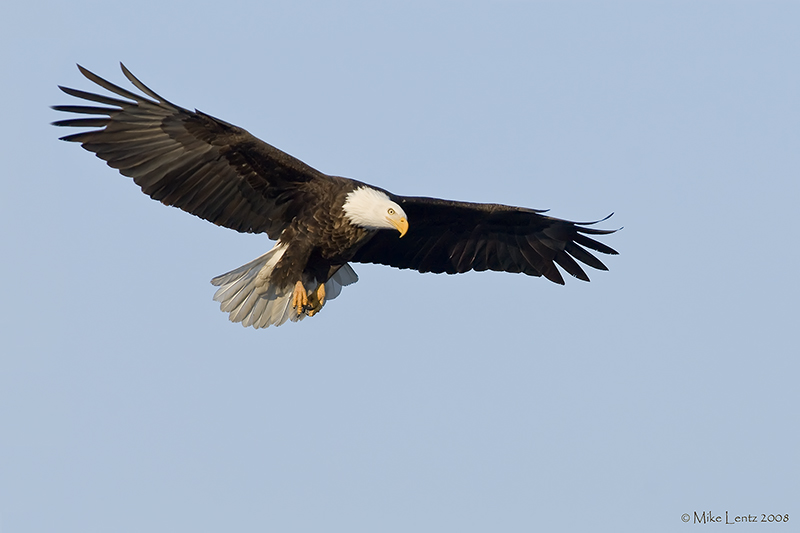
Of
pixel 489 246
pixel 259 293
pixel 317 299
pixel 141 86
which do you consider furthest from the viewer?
pixel 489 246

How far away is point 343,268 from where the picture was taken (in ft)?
31.3

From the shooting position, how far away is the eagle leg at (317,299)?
349 inches

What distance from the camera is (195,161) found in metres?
8.10

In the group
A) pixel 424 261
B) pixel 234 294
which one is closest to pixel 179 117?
pixel 234 294

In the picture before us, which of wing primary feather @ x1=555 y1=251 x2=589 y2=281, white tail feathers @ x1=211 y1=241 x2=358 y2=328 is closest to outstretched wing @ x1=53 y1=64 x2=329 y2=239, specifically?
white tail feathers @ x1=211 y1=241 x2=358 y2=328

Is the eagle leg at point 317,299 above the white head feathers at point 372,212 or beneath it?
beneath

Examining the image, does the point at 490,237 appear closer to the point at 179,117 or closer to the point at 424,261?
the point at 424,261

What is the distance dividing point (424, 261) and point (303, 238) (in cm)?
151

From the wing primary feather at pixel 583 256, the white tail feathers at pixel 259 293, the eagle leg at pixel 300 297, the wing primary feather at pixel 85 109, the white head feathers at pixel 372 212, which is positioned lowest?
the eagle leg at pixel 300 297

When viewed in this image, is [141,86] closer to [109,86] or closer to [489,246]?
[109,86]

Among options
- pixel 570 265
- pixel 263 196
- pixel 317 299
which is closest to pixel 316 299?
pixel 317 299

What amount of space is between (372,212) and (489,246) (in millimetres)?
1764

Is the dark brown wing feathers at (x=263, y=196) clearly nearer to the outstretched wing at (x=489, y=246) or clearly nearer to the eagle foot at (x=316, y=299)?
the outstretched wing at (x=489, y=246)

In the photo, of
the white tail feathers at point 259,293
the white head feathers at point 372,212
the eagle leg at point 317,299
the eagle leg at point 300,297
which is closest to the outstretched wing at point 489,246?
the white tail feathers at point 259,293
